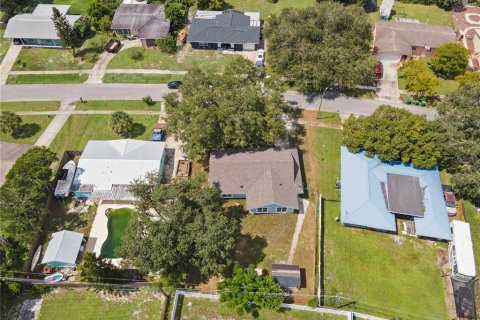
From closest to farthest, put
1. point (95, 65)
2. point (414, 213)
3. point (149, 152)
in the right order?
point (414, 213)
point (149, 152)
point (95, 65)

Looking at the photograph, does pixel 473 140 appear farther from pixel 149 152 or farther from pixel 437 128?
pixel 149 152

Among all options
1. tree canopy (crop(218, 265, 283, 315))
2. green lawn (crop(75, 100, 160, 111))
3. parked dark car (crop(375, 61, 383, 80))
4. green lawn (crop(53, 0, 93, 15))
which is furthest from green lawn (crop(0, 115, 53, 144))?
parked dark car (crop(375, 61, 383, 80))

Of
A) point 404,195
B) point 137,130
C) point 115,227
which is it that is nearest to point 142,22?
point 137,130

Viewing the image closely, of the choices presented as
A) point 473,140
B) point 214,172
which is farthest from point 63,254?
point 473,140

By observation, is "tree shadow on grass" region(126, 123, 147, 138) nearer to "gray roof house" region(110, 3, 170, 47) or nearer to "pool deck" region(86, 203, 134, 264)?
"pool deck" region(86, 203, 134, 264)

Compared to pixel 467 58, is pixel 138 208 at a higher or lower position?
lower

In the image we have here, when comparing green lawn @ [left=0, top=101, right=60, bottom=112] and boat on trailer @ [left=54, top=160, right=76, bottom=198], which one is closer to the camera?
boat on trailer @ [left=54, top=160, right=76, bottom=198]

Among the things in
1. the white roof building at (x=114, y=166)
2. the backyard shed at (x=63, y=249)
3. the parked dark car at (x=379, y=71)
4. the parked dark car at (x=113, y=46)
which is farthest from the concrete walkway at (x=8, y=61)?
the parked dark car at (x=379, y=71)

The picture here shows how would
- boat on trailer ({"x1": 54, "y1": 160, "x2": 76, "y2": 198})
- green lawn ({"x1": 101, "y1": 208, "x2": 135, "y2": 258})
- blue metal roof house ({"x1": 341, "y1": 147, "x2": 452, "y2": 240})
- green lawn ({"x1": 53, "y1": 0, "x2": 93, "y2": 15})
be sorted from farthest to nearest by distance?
green lawn ({"x1": 53, "y1": 0, "x2": 93, "y2": 15}), boat on trailer ({"x1": 54, "y1": 160, "x2": 76, "y2": 198}), green lawn ({"x1": 101, "y1": 208, "x2": 135, "y2": 258}), blue metal roof house ({"x1": 341, "y1": 147, "x2": 452, "y2": 240})
